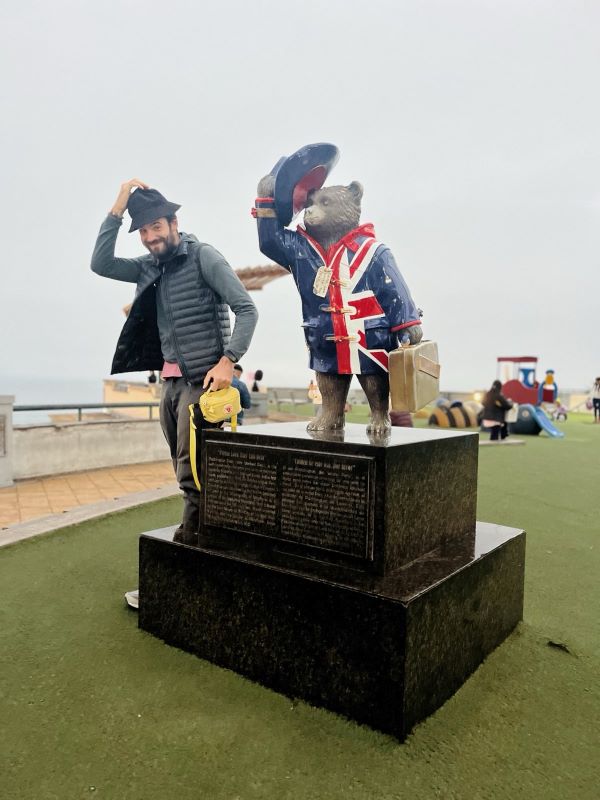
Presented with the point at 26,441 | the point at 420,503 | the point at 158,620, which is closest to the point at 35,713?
the point at 158,620

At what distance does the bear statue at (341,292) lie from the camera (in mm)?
2521

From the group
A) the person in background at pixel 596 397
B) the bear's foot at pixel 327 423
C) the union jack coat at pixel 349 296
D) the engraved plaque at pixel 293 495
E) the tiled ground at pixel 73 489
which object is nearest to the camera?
the engraved plaque at pixel 293 495

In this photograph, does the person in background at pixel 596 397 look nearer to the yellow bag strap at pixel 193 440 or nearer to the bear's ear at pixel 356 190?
the bear's ear at pixel 356 190

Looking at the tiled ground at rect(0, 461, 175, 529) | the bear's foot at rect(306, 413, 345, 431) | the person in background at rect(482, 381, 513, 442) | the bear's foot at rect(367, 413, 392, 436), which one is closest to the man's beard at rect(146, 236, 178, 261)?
the bear's foot at rect(306, 413, 345, 431)

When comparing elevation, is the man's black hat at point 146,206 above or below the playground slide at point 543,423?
above

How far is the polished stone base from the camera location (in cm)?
191

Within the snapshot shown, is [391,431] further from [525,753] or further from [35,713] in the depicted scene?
[35,713]

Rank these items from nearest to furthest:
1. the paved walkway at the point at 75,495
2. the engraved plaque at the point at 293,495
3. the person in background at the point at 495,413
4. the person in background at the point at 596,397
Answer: the engraved plaque at the point at 293,495
the paved walkway at the point at 75,495
the person in background at the point at 495,413
the person in background at the point at 596,397

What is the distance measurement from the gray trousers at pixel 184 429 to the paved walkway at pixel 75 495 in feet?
5.33

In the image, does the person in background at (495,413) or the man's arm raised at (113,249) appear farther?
the person in background at (495,413)

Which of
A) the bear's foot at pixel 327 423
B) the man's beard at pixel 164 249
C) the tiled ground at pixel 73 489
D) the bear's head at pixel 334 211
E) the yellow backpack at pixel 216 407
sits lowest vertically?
the tiled ground at pixel 73 489

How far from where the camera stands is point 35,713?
195 centimetres

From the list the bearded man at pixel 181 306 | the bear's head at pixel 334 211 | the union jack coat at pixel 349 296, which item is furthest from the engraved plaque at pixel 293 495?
the bear's head at pixel 334 211

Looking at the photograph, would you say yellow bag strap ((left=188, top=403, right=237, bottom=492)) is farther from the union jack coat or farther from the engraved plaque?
the union jack coat
